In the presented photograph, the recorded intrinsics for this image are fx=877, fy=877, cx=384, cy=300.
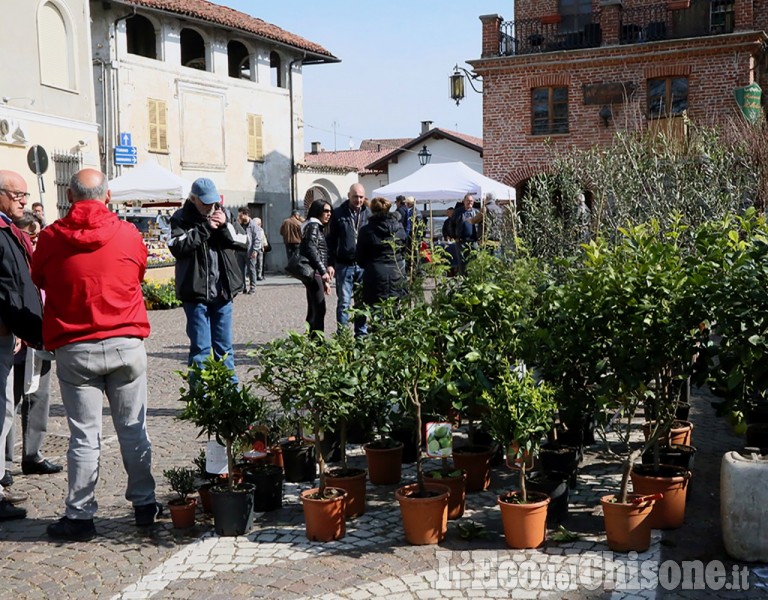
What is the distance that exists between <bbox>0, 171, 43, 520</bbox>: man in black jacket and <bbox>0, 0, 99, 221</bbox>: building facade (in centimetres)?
1290

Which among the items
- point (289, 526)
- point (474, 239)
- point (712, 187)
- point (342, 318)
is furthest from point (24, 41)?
point (289, 526)

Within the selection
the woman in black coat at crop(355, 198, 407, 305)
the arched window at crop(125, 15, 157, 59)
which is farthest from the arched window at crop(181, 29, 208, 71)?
the woman in black coat at crop(355, 198, 407, 305)

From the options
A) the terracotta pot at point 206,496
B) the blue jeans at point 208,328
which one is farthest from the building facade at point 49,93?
the terracotta pot at point 206,496

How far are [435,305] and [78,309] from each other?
2229 millimetres

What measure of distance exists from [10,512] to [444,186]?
37.5 feet

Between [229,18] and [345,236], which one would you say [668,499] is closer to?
[345,236]

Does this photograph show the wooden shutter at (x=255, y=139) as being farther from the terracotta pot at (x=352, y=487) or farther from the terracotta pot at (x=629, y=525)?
the terracotta pot at (x=629, y=525)

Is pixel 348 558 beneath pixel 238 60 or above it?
beneath

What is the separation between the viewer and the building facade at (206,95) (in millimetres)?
24562

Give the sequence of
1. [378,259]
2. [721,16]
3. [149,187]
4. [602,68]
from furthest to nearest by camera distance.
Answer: [602,68] < [721,16] < [149,187] < [378,259]

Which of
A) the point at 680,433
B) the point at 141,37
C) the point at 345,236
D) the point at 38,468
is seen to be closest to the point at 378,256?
the point at 345,236

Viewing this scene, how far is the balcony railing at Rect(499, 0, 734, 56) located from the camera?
24.5m

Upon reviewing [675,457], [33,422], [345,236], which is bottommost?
[675,457]

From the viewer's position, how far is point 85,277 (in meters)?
4.67
